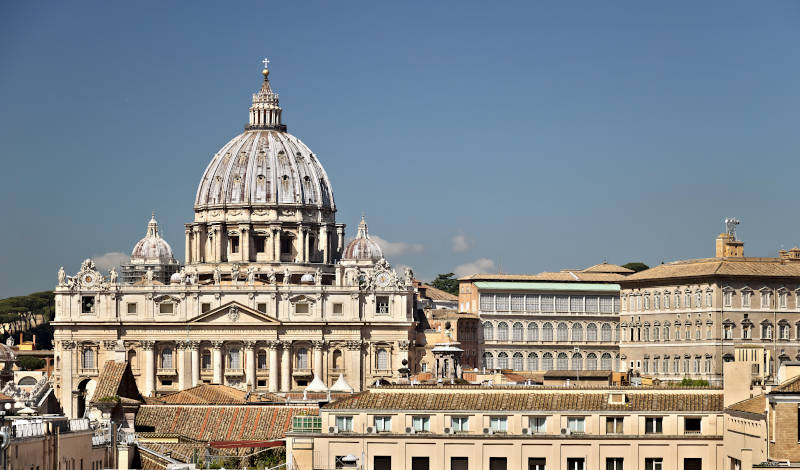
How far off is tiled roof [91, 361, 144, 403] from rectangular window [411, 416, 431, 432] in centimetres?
1561

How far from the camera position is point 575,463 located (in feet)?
253

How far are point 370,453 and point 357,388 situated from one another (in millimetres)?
112608

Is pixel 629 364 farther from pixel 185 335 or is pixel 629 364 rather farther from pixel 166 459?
pixel 166 459

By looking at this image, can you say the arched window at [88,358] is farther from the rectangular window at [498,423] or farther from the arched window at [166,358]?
the rectangular window at [498,423]

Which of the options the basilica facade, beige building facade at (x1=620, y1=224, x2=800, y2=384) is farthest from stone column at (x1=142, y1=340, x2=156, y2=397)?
beige building facade at (x1=620, y1=224, x2=800, y2=384)

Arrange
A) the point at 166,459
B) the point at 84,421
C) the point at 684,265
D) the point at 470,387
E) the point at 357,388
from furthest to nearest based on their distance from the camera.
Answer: the point at 357,388
the point at 684,265
the point at 470,387
the point at 166,459
the point at 84,421

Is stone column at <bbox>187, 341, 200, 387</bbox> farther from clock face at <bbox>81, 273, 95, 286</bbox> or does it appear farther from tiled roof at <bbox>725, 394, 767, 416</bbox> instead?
tiled roof at <bbox>725, 394, 767, 416</bbox>

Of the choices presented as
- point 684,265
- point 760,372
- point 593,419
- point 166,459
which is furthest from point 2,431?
point 684,265

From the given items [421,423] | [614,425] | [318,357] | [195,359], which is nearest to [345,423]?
[421,423]

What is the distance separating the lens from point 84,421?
2697 inches

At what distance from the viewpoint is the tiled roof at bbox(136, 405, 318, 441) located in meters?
87.8

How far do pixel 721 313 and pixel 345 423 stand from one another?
87.0 m

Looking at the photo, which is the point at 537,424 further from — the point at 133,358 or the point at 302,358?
the point at 133,358

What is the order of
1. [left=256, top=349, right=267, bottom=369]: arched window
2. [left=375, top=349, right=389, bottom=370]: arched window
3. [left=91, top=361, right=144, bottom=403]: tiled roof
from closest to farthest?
[left=91, top=361, right=144, bottom=403]: tiled roof < [left=375, top=349, right=389, bottom=370]: arched window < [left=256, top=349, right=267, bottom=369]: arched window
